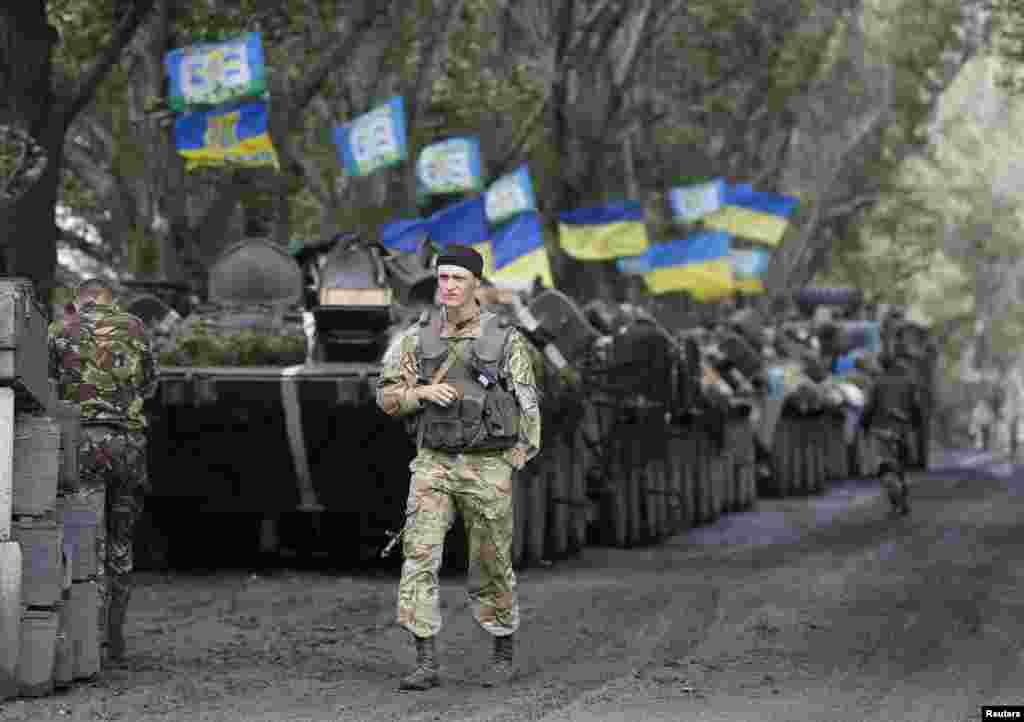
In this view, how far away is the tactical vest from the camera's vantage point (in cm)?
1028

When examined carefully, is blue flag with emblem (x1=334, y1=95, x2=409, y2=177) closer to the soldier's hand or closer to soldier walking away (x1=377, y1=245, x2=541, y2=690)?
soldier walking away (x1=377, y1=245, x2=541, y2=690)

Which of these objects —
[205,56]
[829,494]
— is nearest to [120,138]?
[205,56]

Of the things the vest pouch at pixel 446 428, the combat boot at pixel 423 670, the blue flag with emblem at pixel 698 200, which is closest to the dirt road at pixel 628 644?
the combat boot at pixel 423 670

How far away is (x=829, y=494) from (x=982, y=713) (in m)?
21.5

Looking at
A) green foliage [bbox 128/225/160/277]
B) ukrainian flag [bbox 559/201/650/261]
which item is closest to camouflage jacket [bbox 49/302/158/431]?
green foliage [bbox 128/225/160/277]

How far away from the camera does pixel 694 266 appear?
34.7 m

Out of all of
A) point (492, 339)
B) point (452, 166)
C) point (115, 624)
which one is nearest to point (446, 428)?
point (492, 339)

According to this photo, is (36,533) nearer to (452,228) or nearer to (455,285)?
(455,285)

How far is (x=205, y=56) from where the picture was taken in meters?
22.3

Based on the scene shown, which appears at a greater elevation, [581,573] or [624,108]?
[624,108]

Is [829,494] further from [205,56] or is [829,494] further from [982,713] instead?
[982,713]

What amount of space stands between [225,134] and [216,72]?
2.33ft

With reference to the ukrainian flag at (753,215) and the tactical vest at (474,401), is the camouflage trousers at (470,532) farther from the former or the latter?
the ukrainian flag at (753,215)

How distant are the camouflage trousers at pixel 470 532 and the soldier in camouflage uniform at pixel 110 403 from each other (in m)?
1.75
